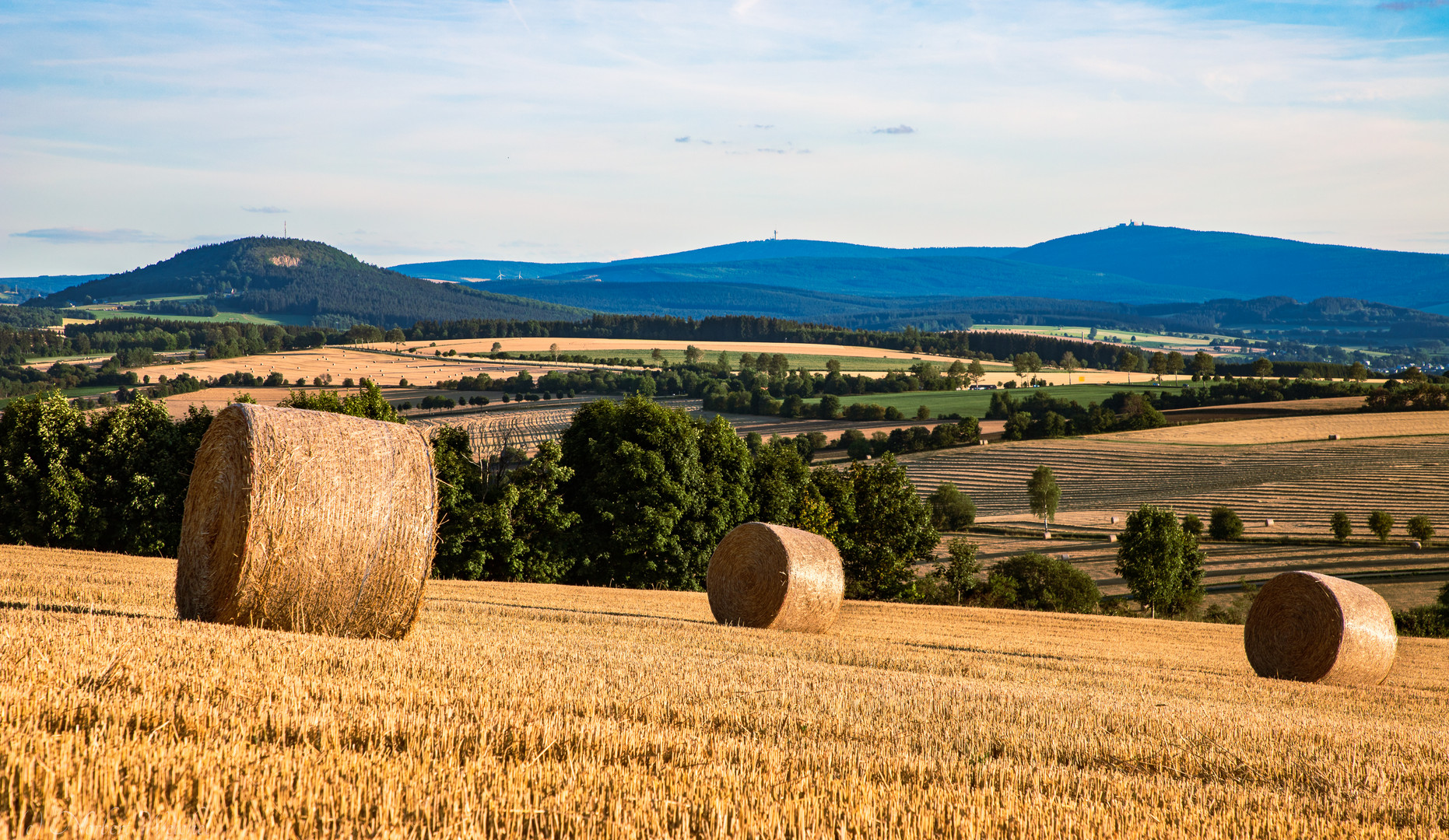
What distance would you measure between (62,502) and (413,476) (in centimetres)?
2598

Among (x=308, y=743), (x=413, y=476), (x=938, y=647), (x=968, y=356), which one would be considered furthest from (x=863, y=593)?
(x=968, y=356)

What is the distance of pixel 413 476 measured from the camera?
1116 centimetres

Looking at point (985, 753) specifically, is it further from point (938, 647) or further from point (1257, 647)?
point (1257, 647)

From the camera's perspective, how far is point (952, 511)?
66500 mm

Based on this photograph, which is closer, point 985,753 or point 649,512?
point 985,753

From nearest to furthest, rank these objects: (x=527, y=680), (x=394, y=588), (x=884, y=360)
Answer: (x=527, y=680)
(x=394, y=588)
(x=884, y=360)

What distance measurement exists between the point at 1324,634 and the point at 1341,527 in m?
46.1

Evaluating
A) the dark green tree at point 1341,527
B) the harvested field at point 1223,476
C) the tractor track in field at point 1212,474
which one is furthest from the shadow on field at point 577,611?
the tractor track in field at point 1212,474

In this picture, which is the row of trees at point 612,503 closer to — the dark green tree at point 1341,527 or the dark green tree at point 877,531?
the dark green tree at point 877,531

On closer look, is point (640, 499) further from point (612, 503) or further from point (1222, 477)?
point (1222, 477)

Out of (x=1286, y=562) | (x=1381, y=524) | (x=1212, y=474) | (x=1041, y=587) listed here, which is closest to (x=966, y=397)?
(x=1212, y=474)

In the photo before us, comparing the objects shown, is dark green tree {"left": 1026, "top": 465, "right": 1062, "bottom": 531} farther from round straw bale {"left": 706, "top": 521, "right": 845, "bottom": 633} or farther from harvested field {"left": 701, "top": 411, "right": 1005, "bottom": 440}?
round straw bale {"left": 706, "top": 521, "right": 845, "bottom": 633}

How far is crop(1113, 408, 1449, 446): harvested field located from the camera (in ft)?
255

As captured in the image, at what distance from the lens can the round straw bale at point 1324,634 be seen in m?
17.2
